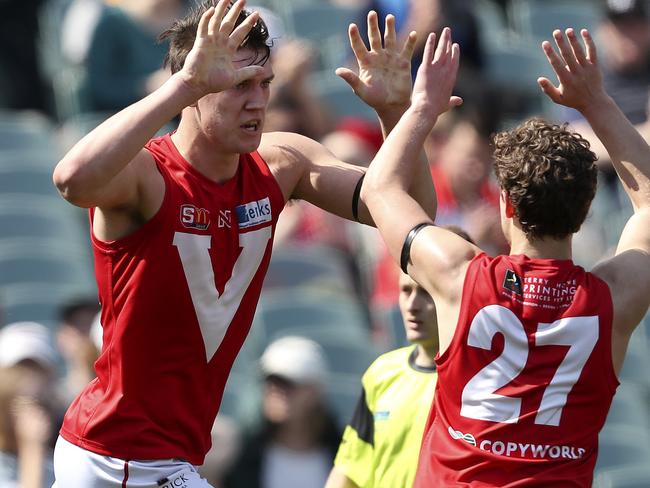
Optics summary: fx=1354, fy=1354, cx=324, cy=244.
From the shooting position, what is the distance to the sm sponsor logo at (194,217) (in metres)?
4.50

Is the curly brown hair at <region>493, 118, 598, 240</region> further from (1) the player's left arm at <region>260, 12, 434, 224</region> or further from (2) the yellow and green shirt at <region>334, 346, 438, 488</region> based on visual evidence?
(2) the yellow and green shirt at <region>334, 346, 438, 488</region>

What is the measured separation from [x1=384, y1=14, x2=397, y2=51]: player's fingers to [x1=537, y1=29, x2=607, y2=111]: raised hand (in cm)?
52

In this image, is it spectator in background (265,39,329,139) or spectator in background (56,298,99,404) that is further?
spectator in background (265,39,329,139)

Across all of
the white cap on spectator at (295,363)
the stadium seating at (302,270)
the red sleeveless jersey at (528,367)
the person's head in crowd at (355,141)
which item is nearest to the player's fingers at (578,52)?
the red sleeveless jersey at (528,367)

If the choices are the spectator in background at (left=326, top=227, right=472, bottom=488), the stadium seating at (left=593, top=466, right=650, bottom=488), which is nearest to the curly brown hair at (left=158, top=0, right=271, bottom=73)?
the spectator in background at (left=326, top=227, right=472, bottom=488)

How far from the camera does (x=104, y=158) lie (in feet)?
13.5

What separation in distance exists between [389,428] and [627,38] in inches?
221

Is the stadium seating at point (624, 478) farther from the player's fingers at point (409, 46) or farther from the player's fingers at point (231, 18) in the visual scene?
the player's fingers at point (231, 18)

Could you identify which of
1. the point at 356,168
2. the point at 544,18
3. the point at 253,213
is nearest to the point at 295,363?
the point at 356,168

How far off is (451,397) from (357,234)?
5406mm

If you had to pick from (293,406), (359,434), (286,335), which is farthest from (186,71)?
(286,335)

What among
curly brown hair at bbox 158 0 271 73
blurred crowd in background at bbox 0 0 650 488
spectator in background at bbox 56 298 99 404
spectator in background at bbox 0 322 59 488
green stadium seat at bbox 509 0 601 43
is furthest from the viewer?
green stadium seat at bbox 509 0 601 43

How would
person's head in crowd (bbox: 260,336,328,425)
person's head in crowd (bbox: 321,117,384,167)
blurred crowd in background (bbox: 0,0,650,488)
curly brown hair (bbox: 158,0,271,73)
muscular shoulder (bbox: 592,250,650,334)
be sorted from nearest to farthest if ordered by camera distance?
muscular shoulder (bbox: 592,250,650,334) → curly brown hair (bbox: 158,0,271,73) → blurred crowd in background (bbox: 0,0,650,488) → person's head in crowd (bbox: 260,336,328,425) → person's head in crowd (bbox: 321,117,384,167)

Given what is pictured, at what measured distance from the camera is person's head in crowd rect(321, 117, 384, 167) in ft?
30.0
